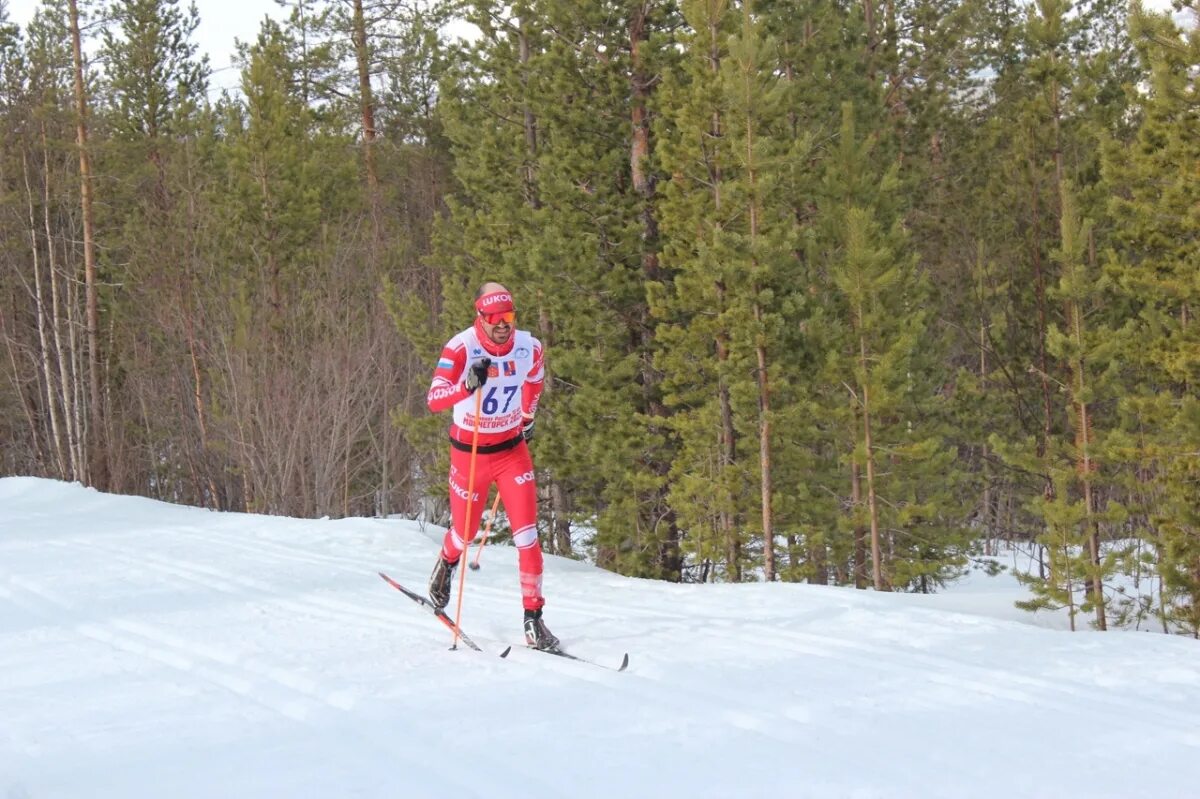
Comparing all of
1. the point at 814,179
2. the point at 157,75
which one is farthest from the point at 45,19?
the point at 814,179

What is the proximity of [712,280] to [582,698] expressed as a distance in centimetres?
987

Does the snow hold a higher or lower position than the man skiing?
lower

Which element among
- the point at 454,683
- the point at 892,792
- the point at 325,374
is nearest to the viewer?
the point at 892,792

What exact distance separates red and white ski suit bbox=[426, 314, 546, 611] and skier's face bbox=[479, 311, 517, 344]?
0.13ft

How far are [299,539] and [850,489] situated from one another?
9.05m

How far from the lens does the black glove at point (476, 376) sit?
20.5 ft

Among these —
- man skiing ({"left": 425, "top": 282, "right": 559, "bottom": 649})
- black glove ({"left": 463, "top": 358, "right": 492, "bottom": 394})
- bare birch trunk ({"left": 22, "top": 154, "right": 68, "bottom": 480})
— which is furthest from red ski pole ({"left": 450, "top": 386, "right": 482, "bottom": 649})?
bare birch trunk ({"left": 22, "top": 154, "right": 68, "bottom": 480})

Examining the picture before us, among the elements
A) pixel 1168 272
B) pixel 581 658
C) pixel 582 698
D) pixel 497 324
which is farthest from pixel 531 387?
pixel 1168 272

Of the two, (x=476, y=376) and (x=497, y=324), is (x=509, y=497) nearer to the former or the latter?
(x=476, y=376)

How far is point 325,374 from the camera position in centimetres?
1900

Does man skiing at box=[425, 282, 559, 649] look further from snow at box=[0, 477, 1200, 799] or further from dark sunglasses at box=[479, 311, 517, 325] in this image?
snow at box=[0, 477, 1200, 799]

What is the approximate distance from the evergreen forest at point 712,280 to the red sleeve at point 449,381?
7.31 metres

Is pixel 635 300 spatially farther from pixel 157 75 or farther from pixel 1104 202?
pixel 157 75

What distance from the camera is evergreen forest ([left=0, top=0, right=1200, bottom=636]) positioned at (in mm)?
13047
